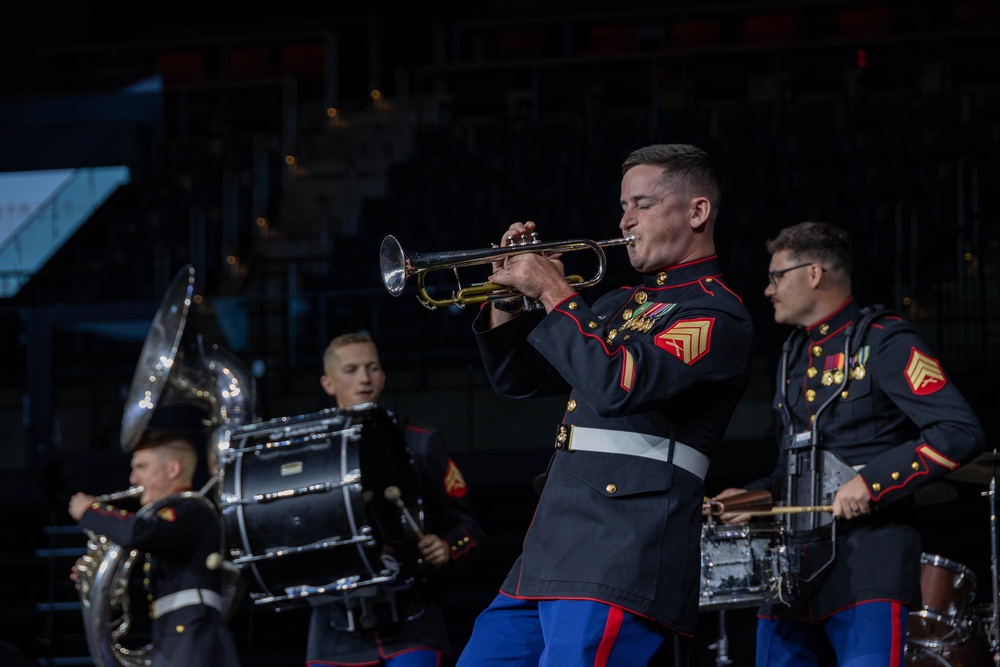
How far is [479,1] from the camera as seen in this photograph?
16.0 m

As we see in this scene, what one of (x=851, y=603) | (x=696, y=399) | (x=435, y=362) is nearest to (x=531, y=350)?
(x=696, y=399)

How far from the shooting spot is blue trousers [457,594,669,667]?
2.39m

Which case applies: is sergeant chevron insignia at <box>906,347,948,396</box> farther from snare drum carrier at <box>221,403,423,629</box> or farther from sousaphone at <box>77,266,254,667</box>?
sousaphone at <box>77,266,254,667</box>

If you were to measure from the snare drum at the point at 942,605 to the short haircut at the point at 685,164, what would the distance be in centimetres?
201

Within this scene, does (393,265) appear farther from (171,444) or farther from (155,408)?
(171,444)

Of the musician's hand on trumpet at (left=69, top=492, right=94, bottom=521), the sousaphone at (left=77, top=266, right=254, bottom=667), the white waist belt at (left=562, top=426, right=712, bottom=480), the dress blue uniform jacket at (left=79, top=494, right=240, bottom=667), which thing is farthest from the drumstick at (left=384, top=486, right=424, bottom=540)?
the musician's hand on trumpet at (left=69, top=492, right=94, bottom=521)

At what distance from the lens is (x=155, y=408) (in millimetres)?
4840

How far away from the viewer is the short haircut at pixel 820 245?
373 cm

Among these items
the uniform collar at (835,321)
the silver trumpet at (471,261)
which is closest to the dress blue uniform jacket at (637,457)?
the silver trumpet at (471,261)

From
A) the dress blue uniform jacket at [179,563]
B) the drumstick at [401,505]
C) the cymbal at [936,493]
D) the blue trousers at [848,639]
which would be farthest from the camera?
the dress blue uniform jacket at [179,563]

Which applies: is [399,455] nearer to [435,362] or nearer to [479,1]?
[435,362]

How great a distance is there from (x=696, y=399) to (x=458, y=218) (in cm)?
744

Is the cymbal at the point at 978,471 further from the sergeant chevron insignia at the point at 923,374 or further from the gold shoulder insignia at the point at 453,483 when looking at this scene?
the gold shoulder insignia at the point at 453,483

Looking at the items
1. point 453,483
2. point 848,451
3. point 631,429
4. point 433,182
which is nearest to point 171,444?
point 453,483
